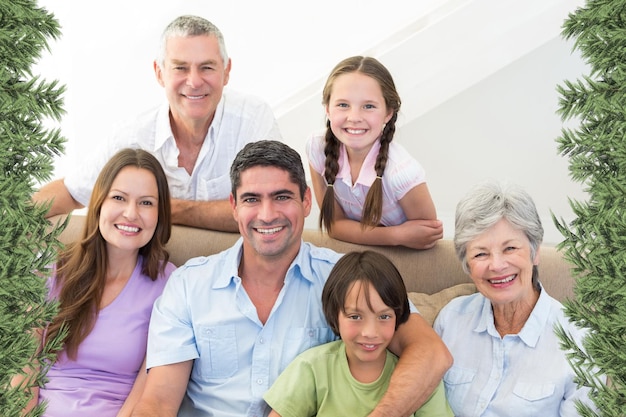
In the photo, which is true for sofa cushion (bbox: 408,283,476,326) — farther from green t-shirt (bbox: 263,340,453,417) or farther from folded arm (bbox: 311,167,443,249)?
green t-shirt (bbox: 263,340,453,417)

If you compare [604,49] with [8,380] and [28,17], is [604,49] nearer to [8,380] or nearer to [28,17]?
[28,17]

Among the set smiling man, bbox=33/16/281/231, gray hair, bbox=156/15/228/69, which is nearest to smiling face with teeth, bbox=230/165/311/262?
smiling man, bbox=33/16/281/231

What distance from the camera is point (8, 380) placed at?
1.16m

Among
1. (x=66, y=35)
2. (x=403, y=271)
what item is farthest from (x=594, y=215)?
(x=66, y=35)

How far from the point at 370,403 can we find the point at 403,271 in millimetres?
613

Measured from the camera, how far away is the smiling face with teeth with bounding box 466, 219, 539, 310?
6.88 ft

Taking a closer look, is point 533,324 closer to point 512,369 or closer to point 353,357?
point 512,369

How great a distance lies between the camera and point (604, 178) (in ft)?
3.71

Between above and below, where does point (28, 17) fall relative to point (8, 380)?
above

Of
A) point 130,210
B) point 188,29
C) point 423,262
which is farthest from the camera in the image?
point 188,29

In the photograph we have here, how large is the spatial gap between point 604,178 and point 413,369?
3.25 ft

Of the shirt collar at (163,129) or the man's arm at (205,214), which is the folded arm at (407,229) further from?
the shirt collar at (163,129)

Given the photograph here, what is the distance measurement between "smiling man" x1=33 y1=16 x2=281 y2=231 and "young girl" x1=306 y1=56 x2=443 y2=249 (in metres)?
0.29

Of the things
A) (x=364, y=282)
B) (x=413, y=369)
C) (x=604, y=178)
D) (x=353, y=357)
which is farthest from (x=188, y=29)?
(x=604, y=178)
